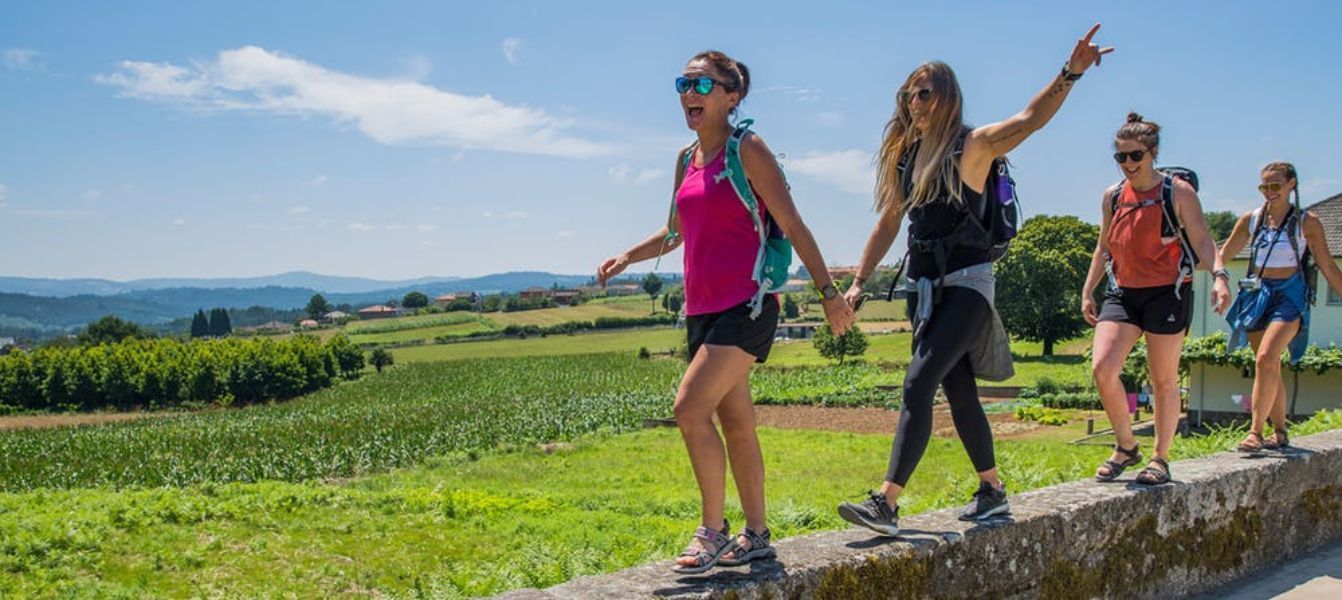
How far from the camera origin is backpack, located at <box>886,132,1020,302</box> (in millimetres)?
4039

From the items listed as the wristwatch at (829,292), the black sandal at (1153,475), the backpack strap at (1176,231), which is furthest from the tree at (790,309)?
the wristwatch at (829,292)

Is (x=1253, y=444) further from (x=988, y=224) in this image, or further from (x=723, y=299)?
(x=723, y=299)

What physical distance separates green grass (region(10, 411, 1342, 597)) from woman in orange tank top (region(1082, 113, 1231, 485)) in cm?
118

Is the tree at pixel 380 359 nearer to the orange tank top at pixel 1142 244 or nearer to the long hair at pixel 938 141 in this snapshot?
the orange tank top at pixel 1142 244

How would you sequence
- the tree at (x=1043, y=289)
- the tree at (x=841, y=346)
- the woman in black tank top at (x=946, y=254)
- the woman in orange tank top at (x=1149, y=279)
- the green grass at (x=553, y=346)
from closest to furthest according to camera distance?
the woman in black tank top at (x=946, y=254) → the woman in orange tank top at (x=1149, y=279) → the tree at (x=1043, y=289) → the tree at (x=841, y=346) → the green grass at (x=553, y=346)

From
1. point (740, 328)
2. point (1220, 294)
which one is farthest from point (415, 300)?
point (740, 328)

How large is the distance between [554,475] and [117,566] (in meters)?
15.3

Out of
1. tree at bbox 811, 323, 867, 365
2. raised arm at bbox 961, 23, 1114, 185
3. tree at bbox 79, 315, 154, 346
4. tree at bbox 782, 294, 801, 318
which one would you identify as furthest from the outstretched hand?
tree at bbox 79, 315, 154, 346

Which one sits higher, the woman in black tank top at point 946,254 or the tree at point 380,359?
the woman in black tank top at point 946,254

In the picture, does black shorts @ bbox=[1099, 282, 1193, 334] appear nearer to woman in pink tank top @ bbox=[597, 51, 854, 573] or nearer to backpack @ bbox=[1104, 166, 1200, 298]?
backpack @ bbox=[1104, 166, 1200, 298]

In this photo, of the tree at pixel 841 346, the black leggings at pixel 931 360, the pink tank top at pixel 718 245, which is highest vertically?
the pink tank top at pixel 718 245

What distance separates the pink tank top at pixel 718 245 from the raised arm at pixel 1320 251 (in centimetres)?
424

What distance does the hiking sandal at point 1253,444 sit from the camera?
224 inches

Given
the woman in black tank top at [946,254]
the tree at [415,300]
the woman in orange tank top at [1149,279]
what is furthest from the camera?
the tree at [415,300]
